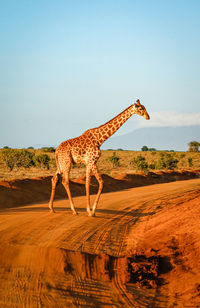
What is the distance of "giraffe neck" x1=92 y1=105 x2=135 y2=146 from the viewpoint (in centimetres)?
1297

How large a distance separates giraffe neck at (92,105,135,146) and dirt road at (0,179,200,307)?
11.3 feet

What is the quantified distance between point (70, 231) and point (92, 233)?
0.64 m

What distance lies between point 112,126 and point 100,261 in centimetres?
726

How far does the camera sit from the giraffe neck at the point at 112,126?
42.5ft

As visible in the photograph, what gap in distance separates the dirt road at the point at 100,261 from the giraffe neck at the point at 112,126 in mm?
3457

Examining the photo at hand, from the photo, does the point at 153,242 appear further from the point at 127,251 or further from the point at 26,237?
the point at 26,237

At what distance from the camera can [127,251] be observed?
7812 millimetres

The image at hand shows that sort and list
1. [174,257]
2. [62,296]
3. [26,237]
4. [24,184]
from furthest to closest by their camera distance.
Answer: [24,184] → [26,237] → [174,257] → [62,296]

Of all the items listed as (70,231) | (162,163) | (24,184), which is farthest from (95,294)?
(162,163)

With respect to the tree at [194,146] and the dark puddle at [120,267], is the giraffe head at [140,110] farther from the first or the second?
the tree at [194,146]

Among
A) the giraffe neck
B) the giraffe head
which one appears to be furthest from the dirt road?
the giraffe head

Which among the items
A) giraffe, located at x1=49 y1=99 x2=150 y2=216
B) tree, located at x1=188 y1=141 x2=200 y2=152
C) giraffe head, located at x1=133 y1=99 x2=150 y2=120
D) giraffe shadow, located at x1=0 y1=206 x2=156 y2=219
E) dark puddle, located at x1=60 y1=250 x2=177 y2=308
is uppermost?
tree, located at x1=188 y1=141 x2=200 y2=152

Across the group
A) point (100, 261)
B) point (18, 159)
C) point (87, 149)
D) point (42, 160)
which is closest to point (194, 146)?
point (42, 160)

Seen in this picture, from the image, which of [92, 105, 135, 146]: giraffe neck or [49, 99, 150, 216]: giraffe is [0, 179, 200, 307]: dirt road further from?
[92, 105, 135, 146]: giraffe neck
